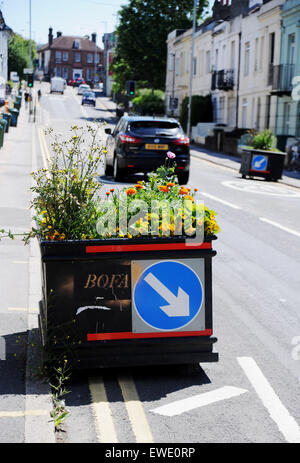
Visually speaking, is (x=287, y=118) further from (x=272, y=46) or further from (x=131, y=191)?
(x=131, y=191)

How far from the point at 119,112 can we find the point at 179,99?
7379 millimetres

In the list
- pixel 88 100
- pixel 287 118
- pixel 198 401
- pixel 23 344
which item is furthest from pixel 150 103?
pixel 198 401

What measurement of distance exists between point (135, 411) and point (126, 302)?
0.85 m

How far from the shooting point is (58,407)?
4.71m

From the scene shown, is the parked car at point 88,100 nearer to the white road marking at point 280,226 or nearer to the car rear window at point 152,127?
the car rear window at point 152,127

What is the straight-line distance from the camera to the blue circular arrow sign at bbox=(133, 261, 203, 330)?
5.32 metres

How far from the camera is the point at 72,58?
6501 inches

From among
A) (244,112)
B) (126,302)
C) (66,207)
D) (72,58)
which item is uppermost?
(72,58)

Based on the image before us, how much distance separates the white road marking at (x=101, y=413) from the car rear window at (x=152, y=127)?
14.7m

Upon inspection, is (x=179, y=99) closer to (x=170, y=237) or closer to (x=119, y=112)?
(x=119, y=112)

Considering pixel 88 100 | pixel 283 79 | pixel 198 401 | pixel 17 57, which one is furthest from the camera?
pixel 17 57

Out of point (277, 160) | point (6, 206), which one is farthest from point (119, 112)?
point (6, 206)
